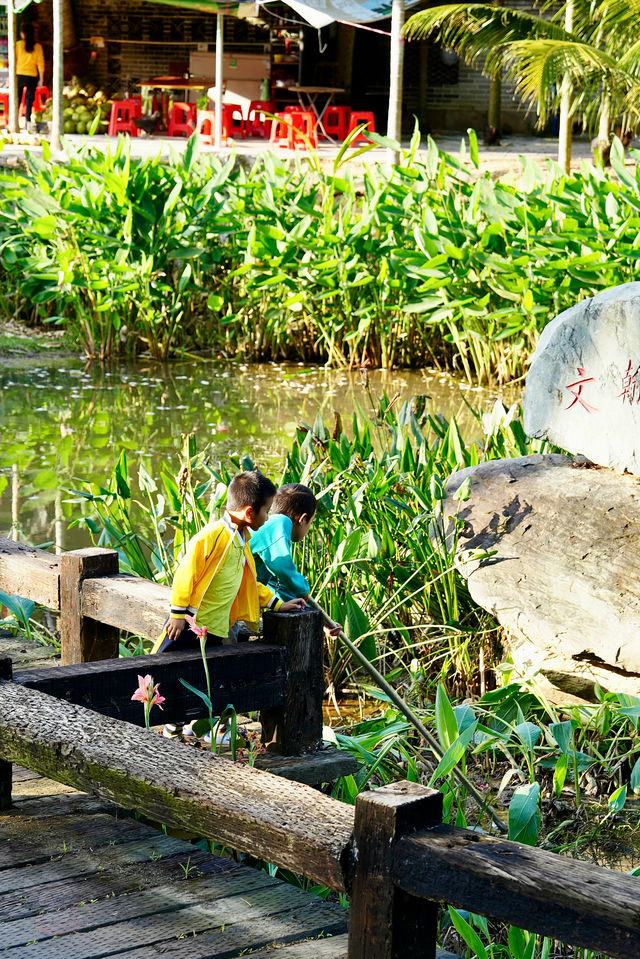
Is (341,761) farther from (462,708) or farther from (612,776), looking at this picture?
(612,776)

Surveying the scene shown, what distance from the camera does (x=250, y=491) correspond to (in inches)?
115

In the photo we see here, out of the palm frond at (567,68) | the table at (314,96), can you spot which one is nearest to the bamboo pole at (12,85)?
the table at (314,96)

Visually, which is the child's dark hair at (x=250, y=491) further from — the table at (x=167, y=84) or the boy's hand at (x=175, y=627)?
the table at (x=167, y=84)

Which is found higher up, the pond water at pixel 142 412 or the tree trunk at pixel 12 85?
the tree trunk at pixel 12 85

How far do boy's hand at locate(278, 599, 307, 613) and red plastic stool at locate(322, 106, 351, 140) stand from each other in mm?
14013

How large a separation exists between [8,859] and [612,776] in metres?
2.05

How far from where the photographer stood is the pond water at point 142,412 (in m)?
7.00

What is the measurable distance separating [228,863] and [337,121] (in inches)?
649

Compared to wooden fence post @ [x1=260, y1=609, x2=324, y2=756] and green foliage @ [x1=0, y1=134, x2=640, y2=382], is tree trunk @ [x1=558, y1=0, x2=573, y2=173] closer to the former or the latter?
green foliage @ [x1=0, y1=134, x2=640, y2=382]

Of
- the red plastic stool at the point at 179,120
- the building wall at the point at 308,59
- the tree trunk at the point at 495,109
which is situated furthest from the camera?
the building wall at the point at 308,59

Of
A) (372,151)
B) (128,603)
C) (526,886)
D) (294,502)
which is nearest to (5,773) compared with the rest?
(128,603)

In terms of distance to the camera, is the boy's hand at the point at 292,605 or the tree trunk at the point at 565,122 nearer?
the boy's hand at the point at 292,605

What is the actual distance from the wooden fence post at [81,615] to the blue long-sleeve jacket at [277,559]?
18.5 inches

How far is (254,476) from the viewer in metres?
2.92
